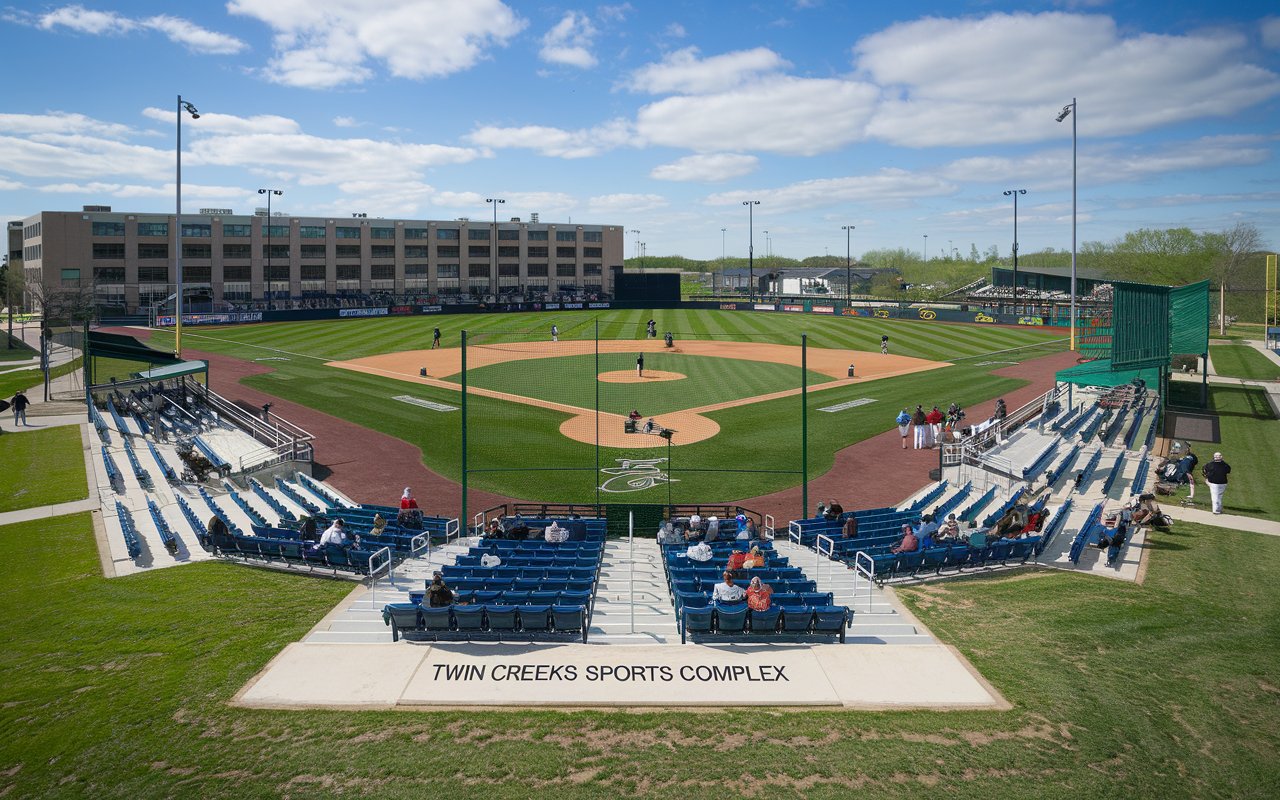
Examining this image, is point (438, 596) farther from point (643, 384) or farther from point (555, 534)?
point (643, 384)

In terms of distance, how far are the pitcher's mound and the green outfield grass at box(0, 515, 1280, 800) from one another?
31819 mm

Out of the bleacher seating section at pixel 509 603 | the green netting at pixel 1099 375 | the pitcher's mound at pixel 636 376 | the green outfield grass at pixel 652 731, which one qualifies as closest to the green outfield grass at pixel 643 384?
the pitcher's mound at pixel 636 376

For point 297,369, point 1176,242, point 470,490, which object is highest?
point 1176,242

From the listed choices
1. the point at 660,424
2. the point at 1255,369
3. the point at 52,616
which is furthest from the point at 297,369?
the point at 1255,369

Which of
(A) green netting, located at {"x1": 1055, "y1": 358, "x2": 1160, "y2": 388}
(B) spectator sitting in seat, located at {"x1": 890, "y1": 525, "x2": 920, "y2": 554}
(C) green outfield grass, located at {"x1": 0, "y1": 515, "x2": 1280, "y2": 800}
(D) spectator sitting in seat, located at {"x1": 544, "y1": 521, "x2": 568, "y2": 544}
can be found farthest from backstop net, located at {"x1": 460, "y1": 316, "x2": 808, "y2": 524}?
(A) green netting, located at {"x1": 1055, "y1": 358, "x2": 1160, "y2": 388}

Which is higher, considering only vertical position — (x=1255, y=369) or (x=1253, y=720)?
(x=1255, y=369)

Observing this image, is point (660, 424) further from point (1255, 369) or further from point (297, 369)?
point (1255, 369)

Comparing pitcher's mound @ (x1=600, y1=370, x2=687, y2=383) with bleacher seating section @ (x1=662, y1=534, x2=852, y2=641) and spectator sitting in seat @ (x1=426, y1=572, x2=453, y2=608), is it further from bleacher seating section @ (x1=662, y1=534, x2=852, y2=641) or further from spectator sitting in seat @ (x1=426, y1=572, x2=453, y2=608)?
spectator sitting in seat @ (x1=426, y1=572, x2=453, y2=608)

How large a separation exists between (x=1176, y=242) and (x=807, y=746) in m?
123

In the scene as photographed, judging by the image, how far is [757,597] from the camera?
12.2 m

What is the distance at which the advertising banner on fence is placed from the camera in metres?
73.1

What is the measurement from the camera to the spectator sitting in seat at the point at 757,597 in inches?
480

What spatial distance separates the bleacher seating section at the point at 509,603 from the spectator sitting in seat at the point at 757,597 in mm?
2573

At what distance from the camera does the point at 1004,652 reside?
1186 centimetres
